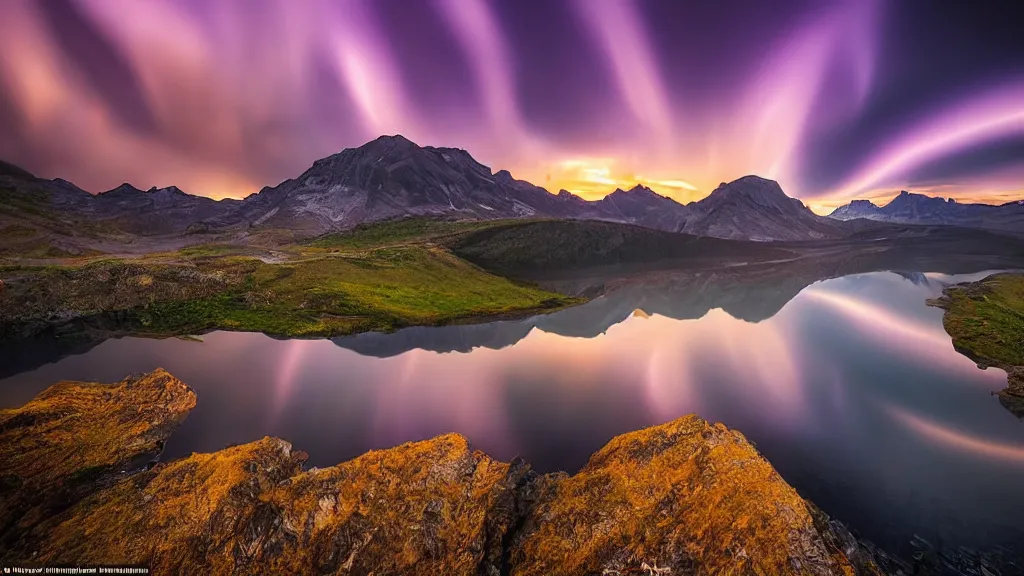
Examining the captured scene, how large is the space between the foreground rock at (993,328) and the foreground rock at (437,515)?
35113mm

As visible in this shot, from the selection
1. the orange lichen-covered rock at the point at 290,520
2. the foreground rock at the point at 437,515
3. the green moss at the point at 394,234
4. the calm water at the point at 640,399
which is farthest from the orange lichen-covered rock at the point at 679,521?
the green moss at the point at 394,234

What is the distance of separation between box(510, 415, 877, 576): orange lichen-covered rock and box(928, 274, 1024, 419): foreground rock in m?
33.9

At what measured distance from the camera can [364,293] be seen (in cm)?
6538

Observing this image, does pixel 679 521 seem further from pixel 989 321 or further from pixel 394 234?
pixel 394 234

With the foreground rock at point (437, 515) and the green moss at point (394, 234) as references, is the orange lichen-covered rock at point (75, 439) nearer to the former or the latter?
the foreground rock at point (437, 515)

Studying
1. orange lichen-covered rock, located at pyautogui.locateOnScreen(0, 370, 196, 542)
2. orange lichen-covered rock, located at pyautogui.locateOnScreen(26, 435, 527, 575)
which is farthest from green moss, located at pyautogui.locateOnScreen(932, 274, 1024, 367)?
orange lichen-covered rock, located at pyautogui.locateOnScreen(0, 370, 196, 542)

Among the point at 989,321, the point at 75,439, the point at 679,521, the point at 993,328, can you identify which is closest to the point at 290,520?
the point at 679,521

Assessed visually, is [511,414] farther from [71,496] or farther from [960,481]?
[960,481]

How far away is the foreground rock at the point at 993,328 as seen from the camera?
3650 centimetres

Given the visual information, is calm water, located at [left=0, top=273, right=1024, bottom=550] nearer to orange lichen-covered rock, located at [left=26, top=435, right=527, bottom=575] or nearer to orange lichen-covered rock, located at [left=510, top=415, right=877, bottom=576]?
orange lichen-covered rock, located at [left=26, top=435, right=527, bottom=575]

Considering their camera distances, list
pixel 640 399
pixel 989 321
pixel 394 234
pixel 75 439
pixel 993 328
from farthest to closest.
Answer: pixel 394 234, pixel 989 321, pixel 993 328, pixel 640 399, pixel 75 439

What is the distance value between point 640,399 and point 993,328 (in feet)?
202

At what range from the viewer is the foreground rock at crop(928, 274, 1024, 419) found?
36500 mm

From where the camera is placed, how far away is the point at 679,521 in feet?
51.3
